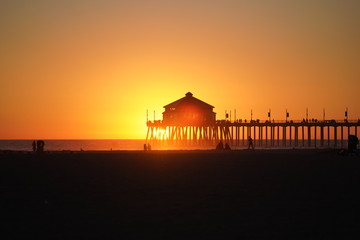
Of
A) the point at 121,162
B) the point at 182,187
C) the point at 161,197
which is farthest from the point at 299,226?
the point at 121,162

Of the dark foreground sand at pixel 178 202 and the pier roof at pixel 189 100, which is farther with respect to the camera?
the pier roof at pixel 189 100

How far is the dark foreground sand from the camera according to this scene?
1116cm

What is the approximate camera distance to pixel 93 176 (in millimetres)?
19250

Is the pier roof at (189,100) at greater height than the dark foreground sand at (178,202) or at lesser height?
greater

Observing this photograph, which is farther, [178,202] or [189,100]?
[189,100]

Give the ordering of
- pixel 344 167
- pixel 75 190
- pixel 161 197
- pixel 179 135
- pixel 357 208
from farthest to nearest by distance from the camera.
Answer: pixel 179 135
pixel 344 167
pixel 75 190
pixel 161 197
pixel 357 208

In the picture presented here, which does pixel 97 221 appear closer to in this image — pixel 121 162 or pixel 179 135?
pixel 121 162

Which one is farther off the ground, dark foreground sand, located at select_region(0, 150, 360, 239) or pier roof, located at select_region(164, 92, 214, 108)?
pier roof, located at select_region(164, 92, 214, 108)

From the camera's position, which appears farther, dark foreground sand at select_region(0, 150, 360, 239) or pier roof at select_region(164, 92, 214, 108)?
pier roof at select_region(164, 92, 214, 108)

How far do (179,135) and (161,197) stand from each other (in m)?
72.4

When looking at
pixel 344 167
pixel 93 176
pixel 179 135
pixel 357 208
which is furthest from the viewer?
pixel 179 135

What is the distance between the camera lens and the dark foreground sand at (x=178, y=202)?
11.2 meters

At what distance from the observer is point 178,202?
14.2m

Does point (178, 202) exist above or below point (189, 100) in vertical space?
below
